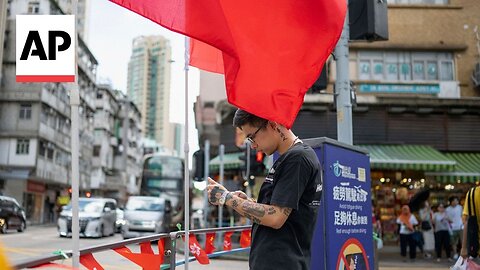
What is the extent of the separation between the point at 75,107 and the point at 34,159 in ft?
135

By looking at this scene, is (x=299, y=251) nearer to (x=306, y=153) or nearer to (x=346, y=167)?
(x=306, y=153)

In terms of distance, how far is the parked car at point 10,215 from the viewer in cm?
2328

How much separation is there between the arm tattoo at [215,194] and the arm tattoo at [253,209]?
0.15 meters

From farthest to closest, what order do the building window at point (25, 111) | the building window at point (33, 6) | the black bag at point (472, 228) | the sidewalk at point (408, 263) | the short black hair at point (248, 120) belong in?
the building window at point (33, 6) < the building window at point (25, 111) < the sidewalk at point (408, 263) < the black bag at point (472, 228) < the short black hair at point (248, 120)

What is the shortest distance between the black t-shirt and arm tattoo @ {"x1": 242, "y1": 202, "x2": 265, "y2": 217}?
0.06 m

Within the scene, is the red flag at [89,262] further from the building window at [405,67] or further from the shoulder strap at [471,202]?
the building window at [405,67]

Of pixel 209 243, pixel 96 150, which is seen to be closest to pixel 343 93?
pixel 209 243

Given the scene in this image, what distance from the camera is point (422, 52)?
19.3 meters

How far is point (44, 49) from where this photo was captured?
2674 millimetres

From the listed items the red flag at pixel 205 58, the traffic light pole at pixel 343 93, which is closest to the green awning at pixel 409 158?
the traffic light pole at pixel 343 93

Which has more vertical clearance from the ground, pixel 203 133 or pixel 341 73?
pixel 203 133

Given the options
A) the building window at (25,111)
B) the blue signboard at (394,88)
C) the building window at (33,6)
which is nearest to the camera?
the blue signboard at (394,88)

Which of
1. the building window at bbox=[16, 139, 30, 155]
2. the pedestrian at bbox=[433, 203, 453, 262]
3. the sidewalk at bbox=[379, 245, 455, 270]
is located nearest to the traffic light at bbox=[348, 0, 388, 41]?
the sidewalk at bbox=[379, 245, 455, 270]

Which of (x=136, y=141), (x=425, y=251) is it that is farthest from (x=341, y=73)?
(x=136, y=141)
